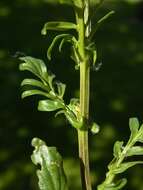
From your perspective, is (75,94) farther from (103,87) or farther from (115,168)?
(115,168)

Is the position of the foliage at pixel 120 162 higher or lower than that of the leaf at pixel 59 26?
lower

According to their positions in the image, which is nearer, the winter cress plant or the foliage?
the winter cress plant

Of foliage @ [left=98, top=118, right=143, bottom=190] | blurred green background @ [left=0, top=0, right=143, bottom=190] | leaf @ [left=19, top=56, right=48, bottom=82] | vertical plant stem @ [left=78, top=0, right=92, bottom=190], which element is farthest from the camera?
blurred green background @ [left=0, top=0, right=143, bottom=190]

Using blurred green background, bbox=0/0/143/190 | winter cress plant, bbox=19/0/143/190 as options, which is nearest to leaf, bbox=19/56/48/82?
winter cress plant, bbox=19/0/143/190

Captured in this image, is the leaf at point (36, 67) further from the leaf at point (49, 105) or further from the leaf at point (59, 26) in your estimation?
the leaf at point (59, 26)

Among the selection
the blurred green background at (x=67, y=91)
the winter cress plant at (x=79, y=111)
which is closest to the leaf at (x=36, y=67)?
the winter cress plant at (x=79, y=111)

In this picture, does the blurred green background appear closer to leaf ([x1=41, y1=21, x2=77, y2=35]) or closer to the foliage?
the foliage

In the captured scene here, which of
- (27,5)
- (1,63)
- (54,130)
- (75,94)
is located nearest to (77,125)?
(54,130)

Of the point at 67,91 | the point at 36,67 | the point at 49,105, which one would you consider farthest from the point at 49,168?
the point at 67,91
